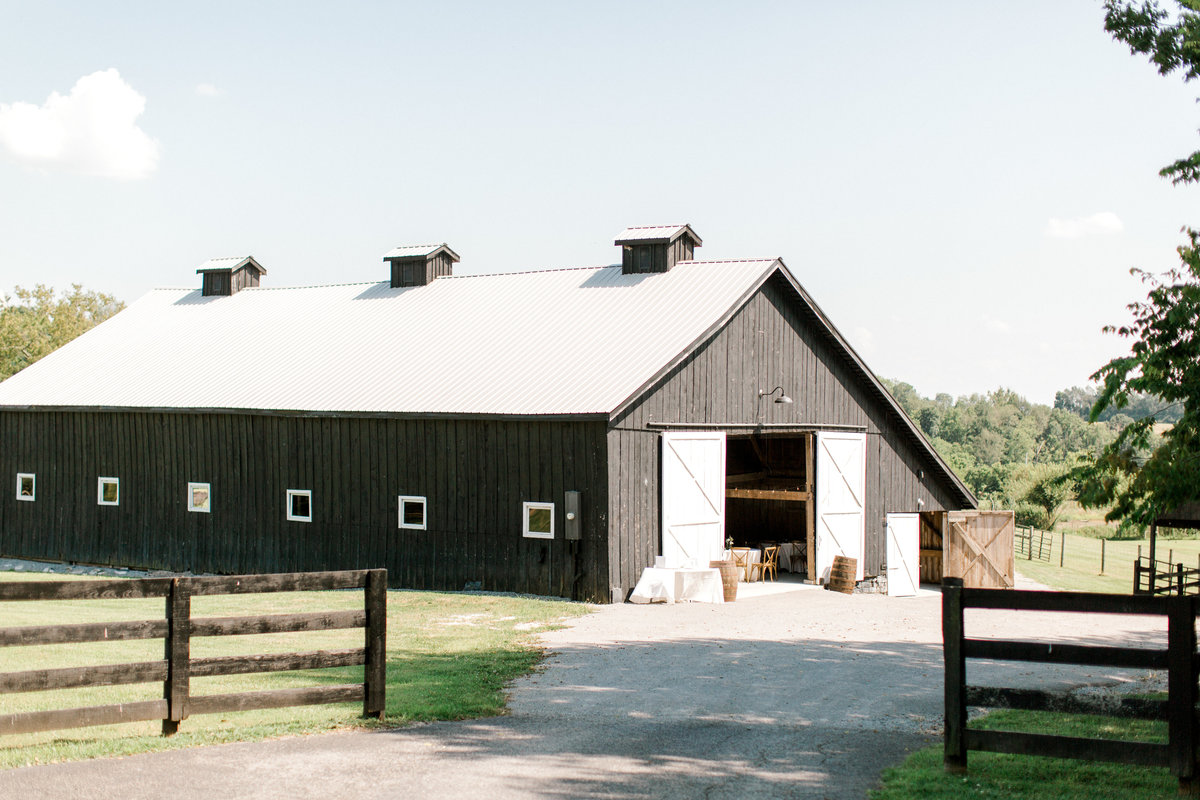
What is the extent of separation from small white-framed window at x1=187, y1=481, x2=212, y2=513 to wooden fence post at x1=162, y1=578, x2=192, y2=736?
16.9 metres

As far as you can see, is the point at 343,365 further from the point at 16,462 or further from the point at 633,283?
the point at 16,462

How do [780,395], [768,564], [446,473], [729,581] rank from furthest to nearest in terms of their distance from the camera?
[768,564] → [780,395] → [446,473] → [729,581]

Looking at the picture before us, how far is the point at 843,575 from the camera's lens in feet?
76.2

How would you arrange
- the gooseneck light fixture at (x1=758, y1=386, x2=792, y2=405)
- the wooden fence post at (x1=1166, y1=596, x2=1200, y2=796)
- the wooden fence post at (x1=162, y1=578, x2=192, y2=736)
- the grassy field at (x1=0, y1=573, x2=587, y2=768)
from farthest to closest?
the gooseneck light fixture at (x1=758, y1=386, x2=792, y2=405)
the grassy field at (x1=0, y1=573, x2=587, y2=768)
the wooden fence post at (x1=162, y1=578, x2=192, y2=736)
the wooden fence post at (x1=1166, y1=596, x2=1200, y2=796)

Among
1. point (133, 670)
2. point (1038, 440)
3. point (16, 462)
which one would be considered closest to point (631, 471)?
point (133, 670)

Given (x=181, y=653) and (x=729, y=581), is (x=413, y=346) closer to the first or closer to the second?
(x=729, y=581)

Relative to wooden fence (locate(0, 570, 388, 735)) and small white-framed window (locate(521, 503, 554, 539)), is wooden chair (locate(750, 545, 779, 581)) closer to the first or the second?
small white-framed window (locate(521, 503, 554, 539))

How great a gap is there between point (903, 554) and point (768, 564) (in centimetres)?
403

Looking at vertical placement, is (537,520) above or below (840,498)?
below

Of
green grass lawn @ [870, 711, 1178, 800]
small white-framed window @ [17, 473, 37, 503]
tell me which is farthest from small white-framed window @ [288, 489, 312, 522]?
green grass lawn @ [870, 711, 1178, 800]

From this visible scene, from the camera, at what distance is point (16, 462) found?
27500 mm

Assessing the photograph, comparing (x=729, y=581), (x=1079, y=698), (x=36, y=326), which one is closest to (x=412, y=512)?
(x=729, y=581)

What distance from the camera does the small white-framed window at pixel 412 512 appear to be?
68.9 ft

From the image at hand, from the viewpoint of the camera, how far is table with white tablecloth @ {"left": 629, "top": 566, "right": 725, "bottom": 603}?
18969 millimetres
